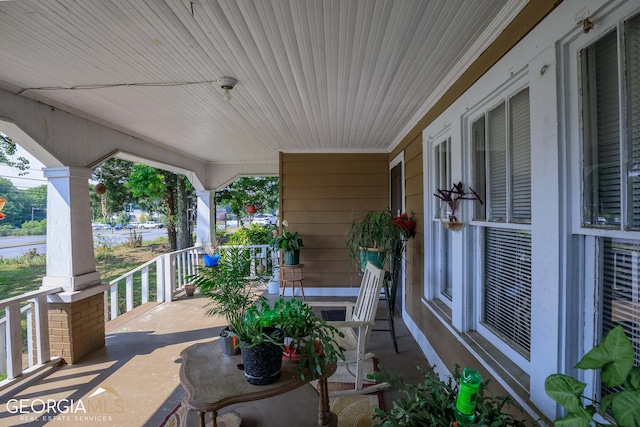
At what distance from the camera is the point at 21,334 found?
8.25 feet

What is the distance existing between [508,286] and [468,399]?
814 millimetres

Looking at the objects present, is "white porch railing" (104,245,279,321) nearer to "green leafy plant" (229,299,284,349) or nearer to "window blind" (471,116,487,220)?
"green leafy plant" (229,299,284,349)

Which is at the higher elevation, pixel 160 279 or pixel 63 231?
pixel 63 231

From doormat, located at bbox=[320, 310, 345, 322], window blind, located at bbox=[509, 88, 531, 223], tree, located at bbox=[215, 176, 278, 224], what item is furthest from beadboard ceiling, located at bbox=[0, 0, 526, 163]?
tree, located at bbox=[215, 176, 278, 224]

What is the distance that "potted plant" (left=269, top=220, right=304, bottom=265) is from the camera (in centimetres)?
457

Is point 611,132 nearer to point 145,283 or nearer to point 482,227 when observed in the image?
point 482,227

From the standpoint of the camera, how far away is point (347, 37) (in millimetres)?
1718

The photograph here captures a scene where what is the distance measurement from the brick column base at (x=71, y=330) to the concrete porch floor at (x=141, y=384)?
0.11m

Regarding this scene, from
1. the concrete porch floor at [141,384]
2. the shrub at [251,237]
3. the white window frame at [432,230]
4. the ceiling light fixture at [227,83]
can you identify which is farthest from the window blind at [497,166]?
the shrub at [251,237]

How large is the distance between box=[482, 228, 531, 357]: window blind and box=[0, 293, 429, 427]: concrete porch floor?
1.04 meters

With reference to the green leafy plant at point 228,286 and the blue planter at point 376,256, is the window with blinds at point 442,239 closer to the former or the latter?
the blue planter at point 376,256

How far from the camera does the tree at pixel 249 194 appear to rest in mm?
9844

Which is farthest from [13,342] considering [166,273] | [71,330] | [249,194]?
[249,194]

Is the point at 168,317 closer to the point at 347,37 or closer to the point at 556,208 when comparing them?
the point at 347,37
